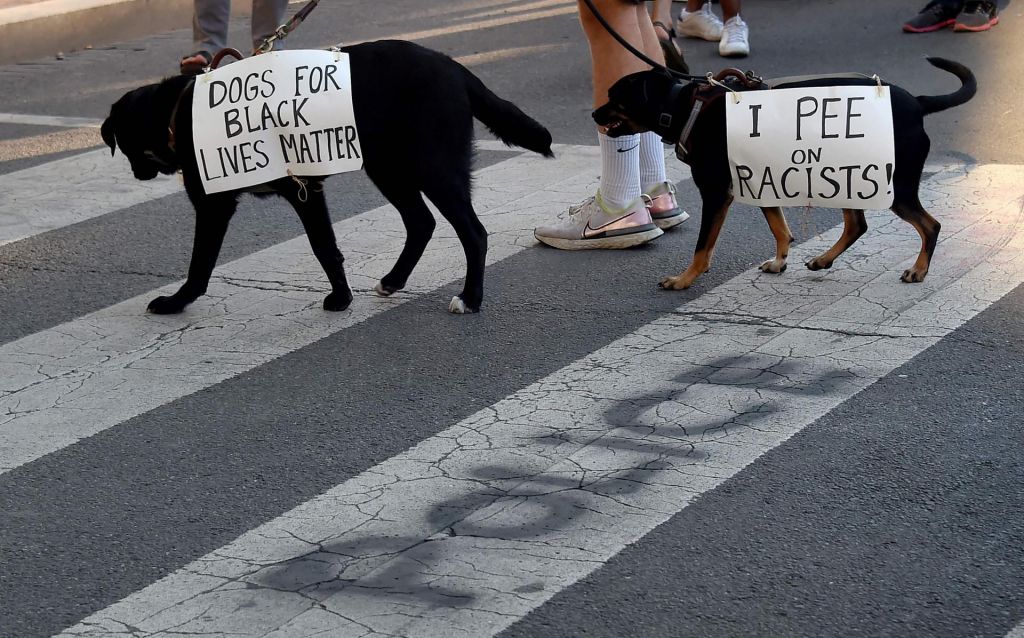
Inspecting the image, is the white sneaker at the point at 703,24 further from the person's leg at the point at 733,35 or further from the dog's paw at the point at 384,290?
the dog's paw at the point at 384,290

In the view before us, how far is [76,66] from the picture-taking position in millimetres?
9695

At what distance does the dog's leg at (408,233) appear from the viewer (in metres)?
4.95

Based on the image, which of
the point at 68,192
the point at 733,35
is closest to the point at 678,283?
the point at 68,192

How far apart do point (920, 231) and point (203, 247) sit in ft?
8.67

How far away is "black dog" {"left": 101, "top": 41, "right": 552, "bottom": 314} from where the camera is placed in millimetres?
4484

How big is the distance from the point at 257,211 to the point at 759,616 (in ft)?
13.3

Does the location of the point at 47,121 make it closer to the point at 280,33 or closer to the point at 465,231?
the point at 280,33

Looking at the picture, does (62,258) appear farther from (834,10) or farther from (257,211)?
(834,10)

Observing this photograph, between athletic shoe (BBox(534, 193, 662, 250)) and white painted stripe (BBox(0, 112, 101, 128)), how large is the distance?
3811 millimetres

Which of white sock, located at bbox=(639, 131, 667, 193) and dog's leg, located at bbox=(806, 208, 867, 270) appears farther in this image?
white sock, located at bbox=(639, 131, 667, 193)

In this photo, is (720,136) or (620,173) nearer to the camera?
(720,136)

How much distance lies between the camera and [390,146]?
4.57 m

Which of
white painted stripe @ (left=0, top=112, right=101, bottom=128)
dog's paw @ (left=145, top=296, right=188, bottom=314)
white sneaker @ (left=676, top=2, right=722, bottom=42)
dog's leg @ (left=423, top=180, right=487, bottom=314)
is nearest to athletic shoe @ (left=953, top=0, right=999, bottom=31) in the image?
white sneaker @ (left=676, top=2, right=722, bottom=42)

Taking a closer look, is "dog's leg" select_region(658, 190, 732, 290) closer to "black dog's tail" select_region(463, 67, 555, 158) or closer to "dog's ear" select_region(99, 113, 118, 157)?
"black dog's tail" select_region(463, 67, 555, 158)
